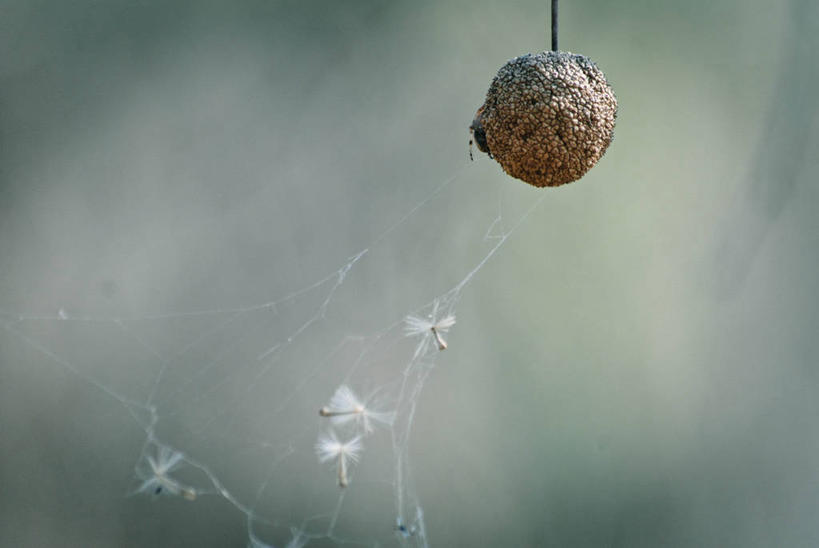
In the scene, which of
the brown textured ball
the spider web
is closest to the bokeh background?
the spider web

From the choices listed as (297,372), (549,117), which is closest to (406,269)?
(297,372)

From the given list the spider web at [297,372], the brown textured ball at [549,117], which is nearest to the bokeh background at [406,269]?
the spider web at [297,372]

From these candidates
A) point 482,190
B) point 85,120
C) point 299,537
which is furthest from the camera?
point 482,190

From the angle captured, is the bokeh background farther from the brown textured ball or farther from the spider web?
the brown textured ball

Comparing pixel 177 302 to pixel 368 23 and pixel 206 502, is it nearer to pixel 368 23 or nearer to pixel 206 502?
pixel 206 502

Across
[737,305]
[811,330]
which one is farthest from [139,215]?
[811,330]
